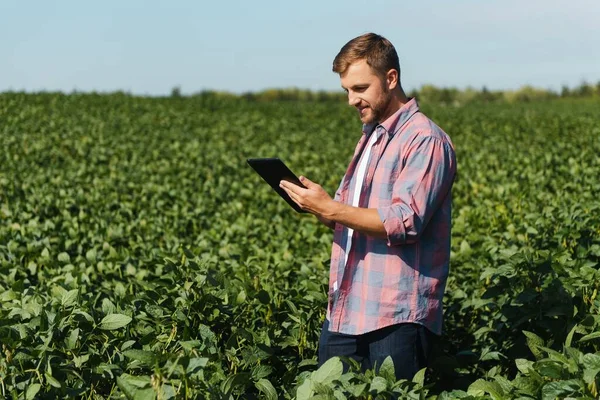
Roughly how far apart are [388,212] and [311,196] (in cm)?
32

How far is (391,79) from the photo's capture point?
3520 millimetres

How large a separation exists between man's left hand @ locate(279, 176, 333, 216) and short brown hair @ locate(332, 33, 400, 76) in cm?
54

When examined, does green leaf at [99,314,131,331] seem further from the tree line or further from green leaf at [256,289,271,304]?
the tree line

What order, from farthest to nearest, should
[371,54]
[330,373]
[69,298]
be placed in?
1. [69,298]
2. [371,54]
3. [330,373]

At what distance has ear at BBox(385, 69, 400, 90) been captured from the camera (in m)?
3.49

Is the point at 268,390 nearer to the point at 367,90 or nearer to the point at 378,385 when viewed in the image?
the point at 378,385

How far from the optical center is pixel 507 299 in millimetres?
4730

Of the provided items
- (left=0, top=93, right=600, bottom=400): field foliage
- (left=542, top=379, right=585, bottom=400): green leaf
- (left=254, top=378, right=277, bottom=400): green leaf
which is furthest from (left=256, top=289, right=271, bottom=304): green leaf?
(left=542, top=379, right=585, bottom=400): green leaf

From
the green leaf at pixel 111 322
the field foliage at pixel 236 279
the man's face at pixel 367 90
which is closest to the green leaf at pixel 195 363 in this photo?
the field foliage at pixel 236 279

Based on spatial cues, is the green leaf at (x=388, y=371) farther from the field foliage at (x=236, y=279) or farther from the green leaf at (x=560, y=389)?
the green leaf at (x=560, y=389)

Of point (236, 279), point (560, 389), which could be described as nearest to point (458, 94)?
point (236, 279)

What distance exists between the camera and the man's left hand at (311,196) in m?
3.31

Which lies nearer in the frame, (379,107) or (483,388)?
(483,388)

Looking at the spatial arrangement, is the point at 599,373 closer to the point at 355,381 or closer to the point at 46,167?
the point at 355,381
